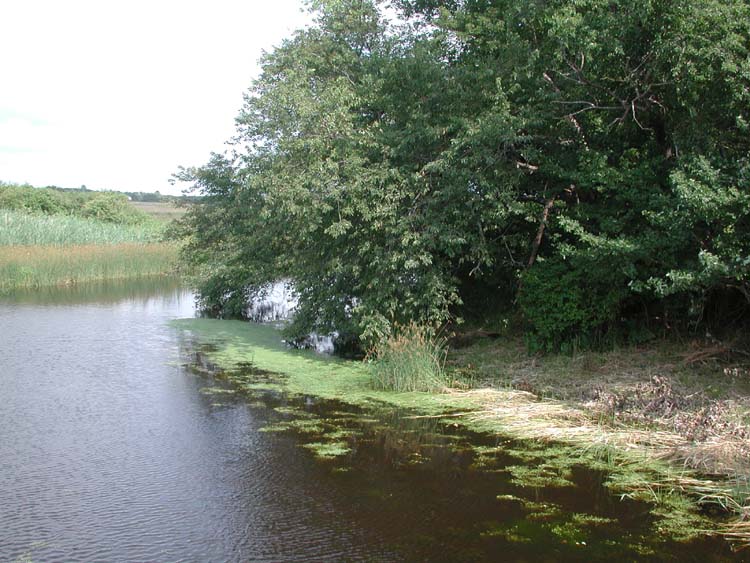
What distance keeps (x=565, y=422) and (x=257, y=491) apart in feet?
11.5

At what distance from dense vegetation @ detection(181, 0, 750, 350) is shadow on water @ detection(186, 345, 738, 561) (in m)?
2.56

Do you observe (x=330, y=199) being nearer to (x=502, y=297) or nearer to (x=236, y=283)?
(x=502, y=297)

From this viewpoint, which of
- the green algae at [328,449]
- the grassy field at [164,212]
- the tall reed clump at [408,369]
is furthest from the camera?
the grassy field at [164,212]

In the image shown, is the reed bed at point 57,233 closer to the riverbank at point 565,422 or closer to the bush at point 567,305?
the riverbank at point 565,422

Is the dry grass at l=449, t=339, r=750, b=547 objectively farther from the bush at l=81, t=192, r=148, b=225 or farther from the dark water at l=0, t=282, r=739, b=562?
the bush at l=81, t=192, r=148, b=225

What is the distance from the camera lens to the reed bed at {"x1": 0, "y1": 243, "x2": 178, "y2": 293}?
857 inches

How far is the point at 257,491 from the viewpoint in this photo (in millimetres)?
5855

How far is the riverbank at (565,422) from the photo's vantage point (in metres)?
5.54

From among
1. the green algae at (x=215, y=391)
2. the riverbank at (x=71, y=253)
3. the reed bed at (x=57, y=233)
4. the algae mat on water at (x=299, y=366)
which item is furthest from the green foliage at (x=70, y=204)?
the green algae at (x=215, y=391)

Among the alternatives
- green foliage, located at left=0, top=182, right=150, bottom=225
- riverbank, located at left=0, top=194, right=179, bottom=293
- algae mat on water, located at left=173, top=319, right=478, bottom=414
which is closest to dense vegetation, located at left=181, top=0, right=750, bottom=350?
algae mat on water, located at left=173, top=319, right=478, bottom=414

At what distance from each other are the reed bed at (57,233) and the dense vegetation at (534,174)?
1573cm

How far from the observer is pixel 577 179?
9352mm

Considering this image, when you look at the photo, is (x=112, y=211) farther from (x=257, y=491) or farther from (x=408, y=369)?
(x=257, y=491)

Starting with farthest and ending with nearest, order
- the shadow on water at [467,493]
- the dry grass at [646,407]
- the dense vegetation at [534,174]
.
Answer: the dense vegetation at [534,174], the dry grass at [646,407], the shadow on water at [467,493]
